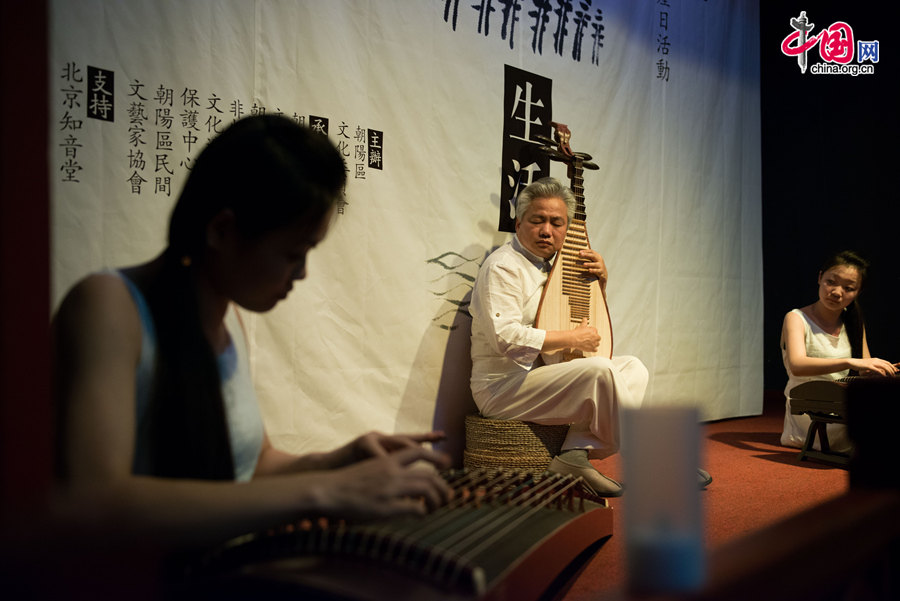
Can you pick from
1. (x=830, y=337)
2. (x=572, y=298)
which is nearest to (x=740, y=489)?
(x=572, y=298)

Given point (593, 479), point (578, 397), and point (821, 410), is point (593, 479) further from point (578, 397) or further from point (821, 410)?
point (821, 410)

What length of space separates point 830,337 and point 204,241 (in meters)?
4.16

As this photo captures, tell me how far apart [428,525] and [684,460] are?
411 mm

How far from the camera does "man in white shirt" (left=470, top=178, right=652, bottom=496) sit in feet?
10.7

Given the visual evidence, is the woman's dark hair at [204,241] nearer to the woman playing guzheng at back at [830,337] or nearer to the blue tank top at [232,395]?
the blue tank top at [232,395]

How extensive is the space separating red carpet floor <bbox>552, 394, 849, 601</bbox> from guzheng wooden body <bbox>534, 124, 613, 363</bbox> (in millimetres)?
692

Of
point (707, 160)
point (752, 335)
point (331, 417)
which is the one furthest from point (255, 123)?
point (752, 335)

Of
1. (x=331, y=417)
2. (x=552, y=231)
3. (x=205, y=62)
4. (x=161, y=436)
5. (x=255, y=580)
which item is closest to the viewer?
(x=255, y=580)

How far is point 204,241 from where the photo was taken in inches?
41.1

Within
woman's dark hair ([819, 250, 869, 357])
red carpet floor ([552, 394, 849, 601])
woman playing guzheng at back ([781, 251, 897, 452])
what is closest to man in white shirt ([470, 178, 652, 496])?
red carpet floor ([552, 394, 849, 601])

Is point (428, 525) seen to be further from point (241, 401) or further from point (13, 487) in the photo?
point (13, 487)

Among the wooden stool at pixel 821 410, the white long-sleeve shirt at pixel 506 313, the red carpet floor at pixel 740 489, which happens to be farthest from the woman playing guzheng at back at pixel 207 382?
the wooden stool at pixel 821 410

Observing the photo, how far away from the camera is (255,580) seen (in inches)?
32.7

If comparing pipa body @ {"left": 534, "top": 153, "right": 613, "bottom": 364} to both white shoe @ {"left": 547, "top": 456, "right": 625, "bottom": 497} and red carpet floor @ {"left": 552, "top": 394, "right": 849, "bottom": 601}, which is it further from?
red carpet floor @ {"left": 552, "top": 394, "right": 849, "bottom": 601}
